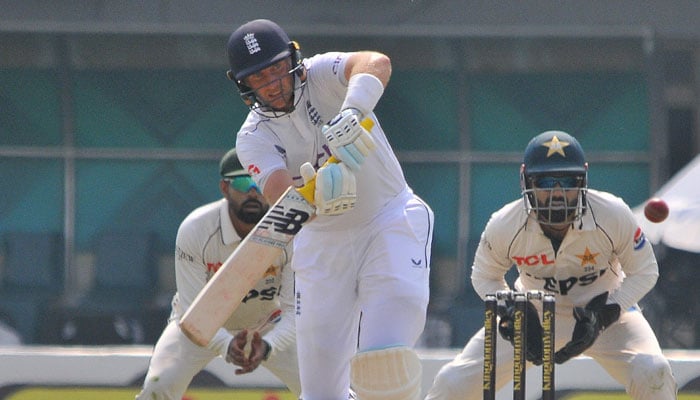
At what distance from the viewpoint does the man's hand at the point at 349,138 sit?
414 centimetres

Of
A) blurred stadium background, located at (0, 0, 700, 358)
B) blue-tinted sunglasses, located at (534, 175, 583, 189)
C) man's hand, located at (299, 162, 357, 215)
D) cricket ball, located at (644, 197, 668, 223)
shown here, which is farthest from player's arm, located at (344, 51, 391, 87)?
blurred stadium background, located at (0, 0, 700, 358)

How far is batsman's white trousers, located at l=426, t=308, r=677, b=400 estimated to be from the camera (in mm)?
5117

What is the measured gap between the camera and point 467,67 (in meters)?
11.0

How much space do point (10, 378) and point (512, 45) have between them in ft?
19.2

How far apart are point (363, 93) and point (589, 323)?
1.36m

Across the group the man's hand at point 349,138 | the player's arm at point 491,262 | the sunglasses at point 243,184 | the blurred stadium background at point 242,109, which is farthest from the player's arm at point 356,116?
the blurred stadium background at point 242,109

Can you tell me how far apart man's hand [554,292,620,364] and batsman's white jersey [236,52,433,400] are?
790 mm

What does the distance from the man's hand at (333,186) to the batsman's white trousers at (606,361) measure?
122cm

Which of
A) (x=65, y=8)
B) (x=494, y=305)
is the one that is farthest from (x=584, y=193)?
(x=65, y=8)

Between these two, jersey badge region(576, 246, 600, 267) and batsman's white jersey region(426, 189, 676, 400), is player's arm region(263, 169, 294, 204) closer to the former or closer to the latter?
batsman's white jersey region(426, 189, 676, 400)

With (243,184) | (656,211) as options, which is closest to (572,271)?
(656,211)

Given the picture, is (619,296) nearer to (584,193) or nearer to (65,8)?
(584,193)

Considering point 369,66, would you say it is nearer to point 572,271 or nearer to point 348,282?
point 348,282

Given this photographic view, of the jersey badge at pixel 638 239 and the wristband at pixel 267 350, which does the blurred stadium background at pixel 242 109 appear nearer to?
the wristband at pixel 267 350
